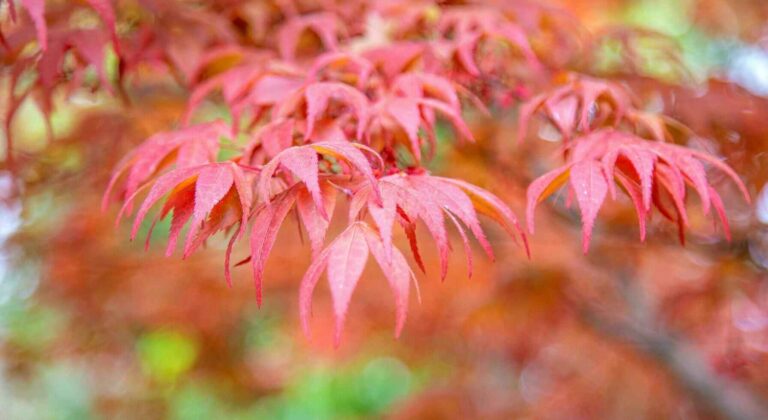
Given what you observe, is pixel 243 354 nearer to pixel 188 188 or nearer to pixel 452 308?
pixel 452 308

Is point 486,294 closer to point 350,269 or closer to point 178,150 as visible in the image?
point 178,150

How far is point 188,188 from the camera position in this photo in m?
0.62

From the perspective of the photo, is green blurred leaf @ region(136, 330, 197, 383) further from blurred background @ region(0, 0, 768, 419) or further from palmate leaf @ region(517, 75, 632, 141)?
palmate leaf @ region(517, 75, 632, 141)

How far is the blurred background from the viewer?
1.36 meters

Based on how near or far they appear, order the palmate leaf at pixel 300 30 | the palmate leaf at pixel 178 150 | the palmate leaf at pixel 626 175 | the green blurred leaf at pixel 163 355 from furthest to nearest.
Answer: the green blurred leaf at pixel 163 355 < the palmate leaf at pixel 300 30 < the palmate leaf at pixel 178 150 < the palmate leaf at pixel 626 175

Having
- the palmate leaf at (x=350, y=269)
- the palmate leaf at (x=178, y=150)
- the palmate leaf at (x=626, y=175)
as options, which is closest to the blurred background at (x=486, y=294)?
the palmate leaf at (x=626, y=175)

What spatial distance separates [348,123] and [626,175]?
1.06ft

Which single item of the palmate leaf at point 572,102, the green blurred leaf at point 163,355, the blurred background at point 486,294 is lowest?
the green blurred leaf at point 163,355

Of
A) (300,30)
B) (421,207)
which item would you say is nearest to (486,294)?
(300,30)

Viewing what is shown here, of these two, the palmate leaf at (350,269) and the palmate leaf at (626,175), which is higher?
the palmate leaf at (350,269)

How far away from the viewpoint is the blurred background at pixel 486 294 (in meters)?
1.36

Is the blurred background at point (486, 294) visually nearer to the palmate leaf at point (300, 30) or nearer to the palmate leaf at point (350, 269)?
the palmate leaf at point (300, 30)

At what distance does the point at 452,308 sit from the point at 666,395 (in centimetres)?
66

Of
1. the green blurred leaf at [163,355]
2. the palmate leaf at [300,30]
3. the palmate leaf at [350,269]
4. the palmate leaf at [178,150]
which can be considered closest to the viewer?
the palmate leaf at [350,269]
